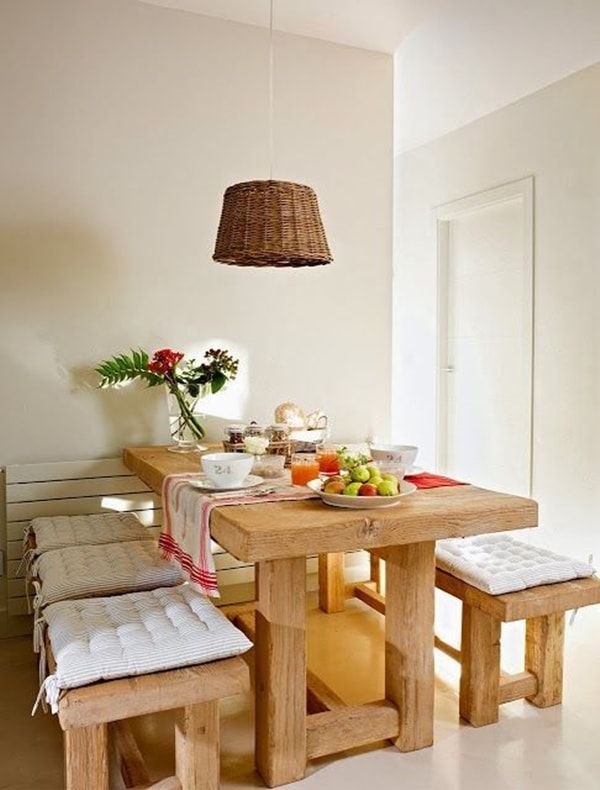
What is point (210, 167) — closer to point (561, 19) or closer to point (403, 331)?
point (561, 19)

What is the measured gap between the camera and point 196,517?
78.1 inches

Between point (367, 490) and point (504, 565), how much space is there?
66 cm

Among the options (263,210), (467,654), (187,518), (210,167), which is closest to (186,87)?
(210,167)

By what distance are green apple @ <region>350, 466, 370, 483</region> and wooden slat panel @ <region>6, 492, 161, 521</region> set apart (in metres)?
1.49

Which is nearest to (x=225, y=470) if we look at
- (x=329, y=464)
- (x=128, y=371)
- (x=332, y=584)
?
(x=329, y=464)

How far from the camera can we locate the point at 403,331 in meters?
5.14

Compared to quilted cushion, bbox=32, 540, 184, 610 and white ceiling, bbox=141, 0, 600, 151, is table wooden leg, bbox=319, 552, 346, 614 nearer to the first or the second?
quilted cushion, bbox=32, 540, 184, 610

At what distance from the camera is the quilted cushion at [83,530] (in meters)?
2.53

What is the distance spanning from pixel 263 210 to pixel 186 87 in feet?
4.20

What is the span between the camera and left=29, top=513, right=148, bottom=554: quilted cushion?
2529 millimetres

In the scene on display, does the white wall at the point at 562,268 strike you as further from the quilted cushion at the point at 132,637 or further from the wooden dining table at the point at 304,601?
the quilted cushion at the point at 132,637

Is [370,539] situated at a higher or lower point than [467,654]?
higher

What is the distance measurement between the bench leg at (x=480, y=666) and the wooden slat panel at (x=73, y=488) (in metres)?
1.58

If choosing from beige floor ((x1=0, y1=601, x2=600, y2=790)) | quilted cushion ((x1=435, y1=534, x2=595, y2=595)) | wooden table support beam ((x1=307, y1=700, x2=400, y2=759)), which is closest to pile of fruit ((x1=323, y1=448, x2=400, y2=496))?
quilted cushion ((x1=435, y1=534, x2=595, y2=595))
